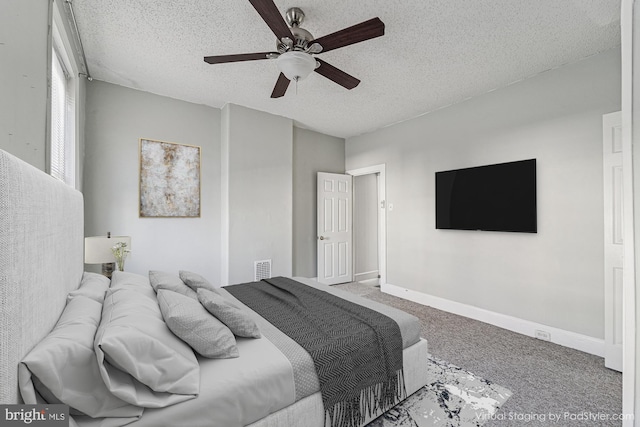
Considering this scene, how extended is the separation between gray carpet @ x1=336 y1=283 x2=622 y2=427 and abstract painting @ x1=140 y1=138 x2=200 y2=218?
3.32 m

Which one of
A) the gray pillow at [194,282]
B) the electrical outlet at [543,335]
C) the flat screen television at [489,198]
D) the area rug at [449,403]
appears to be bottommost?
the area rug at [449,403]

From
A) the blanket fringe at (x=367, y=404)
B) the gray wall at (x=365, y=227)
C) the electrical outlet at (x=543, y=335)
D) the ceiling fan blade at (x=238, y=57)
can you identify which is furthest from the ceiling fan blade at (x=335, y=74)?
the gray wall at (x=365, y=227)

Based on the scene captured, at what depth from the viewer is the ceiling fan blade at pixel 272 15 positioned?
148 centimetres

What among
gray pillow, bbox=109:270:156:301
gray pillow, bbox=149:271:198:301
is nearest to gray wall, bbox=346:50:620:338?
gray pillow, bbox=149:271:198:301

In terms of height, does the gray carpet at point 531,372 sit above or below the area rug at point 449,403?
below

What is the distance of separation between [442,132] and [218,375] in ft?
12.5

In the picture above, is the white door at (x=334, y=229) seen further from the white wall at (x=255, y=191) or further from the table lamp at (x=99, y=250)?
the table lamp at (x=99, y=250)

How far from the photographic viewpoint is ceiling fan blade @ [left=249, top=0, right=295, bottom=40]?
1.48 metres

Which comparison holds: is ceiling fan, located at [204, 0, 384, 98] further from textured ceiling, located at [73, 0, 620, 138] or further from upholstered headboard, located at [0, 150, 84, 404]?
upholstered headboard, located at [0, 150, 84, 404]

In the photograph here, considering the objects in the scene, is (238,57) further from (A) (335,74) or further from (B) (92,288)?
(B) (92,288)

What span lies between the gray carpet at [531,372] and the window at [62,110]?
141 inches

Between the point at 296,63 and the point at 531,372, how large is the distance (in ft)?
9.96

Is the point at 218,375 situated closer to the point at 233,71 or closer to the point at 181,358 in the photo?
the point at 181,358

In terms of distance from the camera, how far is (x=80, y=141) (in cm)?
271
